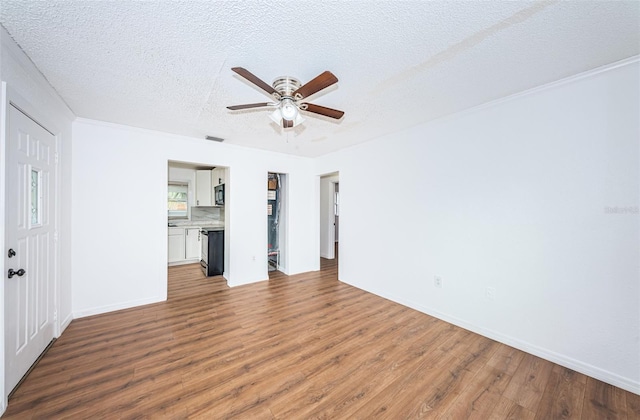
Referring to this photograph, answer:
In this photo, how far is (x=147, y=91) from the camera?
7.13 feet

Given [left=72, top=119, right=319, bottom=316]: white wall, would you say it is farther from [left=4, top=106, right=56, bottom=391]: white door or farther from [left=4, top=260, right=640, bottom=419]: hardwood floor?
[left=4, top=106, right=56, bottom=391]: white door

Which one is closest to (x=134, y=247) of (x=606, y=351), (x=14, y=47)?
(x=14, y=47)

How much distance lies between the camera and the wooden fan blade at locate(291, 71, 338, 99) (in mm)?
1516

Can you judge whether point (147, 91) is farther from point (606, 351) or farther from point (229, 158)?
point (606, 351)

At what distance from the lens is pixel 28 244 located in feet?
6.16

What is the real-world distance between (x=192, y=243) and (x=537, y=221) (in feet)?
19.4

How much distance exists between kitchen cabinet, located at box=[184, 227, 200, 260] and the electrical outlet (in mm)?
5415

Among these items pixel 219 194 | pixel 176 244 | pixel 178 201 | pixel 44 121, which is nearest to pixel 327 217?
pixel 219 194

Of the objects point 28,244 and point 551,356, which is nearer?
point 28,244

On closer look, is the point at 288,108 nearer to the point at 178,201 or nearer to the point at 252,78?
the point at 252,78

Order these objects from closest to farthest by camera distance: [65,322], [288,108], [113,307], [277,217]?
[288,108]
[65,322]
[113,307]
[277,217]

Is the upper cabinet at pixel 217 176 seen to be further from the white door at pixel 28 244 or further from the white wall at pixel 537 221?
the white wall at pixel 537 221

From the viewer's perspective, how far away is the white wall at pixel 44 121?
4.84 ft

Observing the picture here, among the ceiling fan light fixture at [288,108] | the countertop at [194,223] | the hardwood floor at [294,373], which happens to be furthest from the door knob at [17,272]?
the countertop at [194,223]
